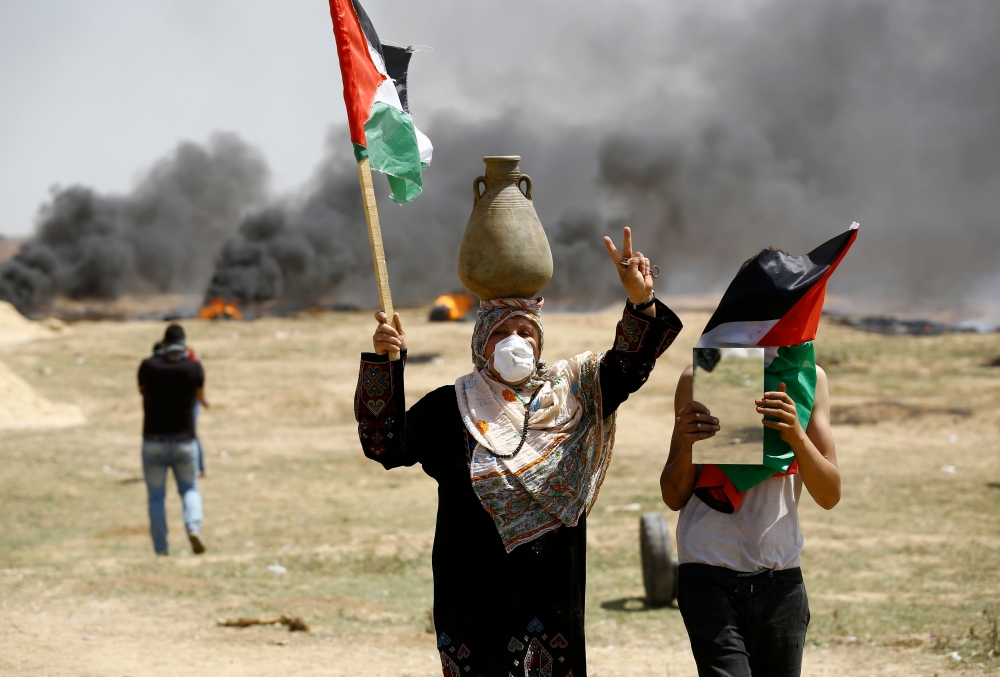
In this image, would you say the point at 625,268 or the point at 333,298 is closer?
the point at 625,268

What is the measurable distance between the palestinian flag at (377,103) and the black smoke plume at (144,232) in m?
44.9

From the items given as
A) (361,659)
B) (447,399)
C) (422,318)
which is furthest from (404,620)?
(422,318)

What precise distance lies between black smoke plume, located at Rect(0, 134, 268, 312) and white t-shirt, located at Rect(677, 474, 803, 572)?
4599cm

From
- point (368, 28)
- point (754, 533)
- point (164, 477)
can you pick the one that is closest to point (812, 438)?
point (754, 533)

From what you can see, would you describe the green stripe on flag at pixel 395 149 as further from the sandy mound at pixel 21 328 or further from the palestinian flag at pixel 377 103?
the sandy mound at pixel 21 328

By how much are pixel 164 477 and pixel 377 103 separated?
21.4ft

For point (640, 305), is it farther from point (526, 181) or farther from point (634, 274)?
point (526, 181)

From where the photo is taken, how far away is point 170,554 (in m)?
10.1

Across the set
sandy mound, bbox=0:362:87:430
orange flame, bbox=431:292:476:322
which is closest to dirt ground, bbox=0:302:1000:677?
sandy mound, bbox=0:362:87:430

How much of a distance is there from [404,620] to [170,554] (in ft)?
11.2

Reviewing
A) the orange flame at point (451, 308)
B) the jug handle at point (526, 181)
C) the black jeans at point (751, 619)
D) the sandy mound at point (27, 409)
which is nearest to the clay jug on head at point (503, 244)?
the jug handle at point (526, 181)

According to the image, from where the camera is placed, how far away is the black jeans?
3.36 metres

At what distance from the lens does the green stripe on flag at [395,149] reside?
402 cm

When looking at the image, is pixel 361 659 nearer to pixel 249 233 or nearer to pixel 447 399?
pixel 447 399
